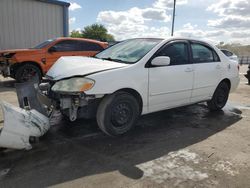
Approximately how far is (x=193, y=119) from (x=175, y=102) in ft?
2.58

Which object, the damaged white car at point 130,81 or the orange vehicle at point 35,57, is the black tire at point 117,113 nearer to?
the damaged white car at point 130,81

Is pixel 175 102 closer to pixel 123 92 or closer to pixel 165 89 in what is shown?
pixel 165 89

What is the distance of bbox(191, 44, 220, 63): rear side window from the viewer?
5015mm

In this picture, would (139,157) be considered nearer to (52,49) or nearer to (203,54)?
(203,54)

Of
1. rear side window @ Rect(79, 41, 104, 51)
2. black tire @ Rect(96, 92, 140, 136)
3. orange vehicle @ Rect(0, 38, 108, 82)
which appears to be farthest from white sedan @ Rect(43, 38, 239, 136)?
rear side window @ Rect(79, 41, 104, 51)

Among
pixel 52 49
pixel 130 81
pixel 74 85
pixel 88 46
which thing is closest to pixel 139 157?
pixel 130 81

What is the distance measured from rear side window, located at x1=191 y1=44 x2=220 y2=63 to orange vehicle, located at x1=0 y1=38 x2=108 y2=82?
5306 millimetres

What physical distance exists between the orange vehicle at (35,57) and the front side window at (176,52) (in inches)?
201

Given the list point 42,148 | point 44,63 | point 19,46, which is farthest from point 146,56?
point 19,46

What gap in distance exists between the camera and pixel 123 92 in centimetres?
391

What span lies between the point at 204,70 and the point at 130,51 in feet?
5.43

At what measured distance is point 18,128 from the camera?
321 centimetres

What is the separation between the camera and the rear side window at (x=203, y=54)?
501 centimetres

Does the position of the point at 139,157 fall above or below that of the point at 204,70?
below
